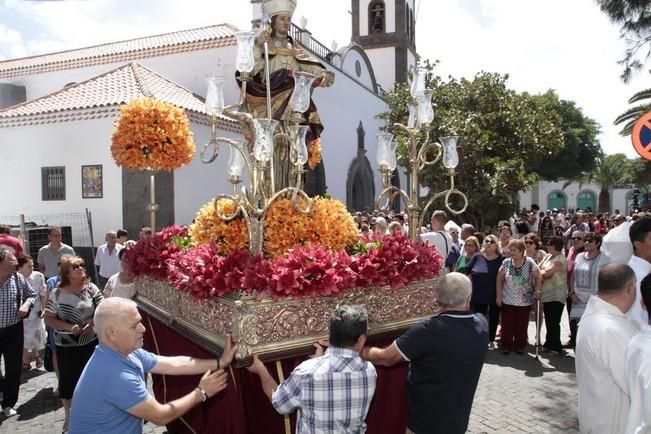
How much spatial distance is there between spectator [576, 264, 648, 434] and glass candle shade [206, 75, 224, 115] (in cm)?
266

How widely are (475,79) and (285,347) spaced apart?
14.5m

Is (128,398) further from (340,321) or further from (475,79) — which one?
(475,79)

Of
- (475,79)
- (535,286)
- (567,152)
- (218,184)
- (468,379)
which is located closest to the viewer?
(468,379)

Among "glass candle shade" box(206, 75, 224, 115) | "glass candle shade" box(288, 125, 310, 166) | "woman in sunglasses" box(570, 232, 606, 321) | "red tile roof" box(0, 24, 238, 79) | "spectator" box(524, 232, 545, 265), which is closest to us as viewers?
"glass candle shade" box(288, 125, 310, 166)

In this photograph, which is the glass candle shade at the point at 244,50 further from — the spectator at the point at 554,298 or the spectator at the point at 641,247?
the spectator at the point at 554,298

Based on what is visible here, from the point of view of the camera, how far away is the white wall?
1164 inches

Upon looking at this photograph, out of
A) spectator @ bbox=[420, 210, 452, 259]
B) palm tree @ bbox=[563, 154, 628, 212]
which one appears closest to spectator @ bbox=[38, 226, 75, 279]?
spectator @ bbox=[420, 210, 452, 259]

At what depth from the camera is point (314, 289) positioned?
3254 millimetres

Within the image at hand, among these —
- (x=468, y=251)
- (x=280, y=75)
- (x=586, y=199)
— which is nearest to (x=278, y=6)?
(x=280, y=75)

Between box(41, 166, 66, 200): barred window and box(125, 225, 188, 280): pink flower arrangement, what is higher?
box(41, 166, 66, 200): barred window

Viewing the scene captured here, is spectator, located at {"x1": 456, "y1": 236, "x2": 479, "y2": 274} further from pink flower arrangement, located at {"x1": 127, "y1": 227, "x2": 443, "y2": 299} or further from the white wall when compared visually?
the white wall

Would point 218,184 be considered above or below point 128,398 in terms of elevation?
above

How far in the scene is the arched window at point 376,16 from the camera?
29.6 metres

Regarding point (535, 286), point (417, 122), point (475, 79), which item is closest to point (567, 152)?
point (475, 79)
